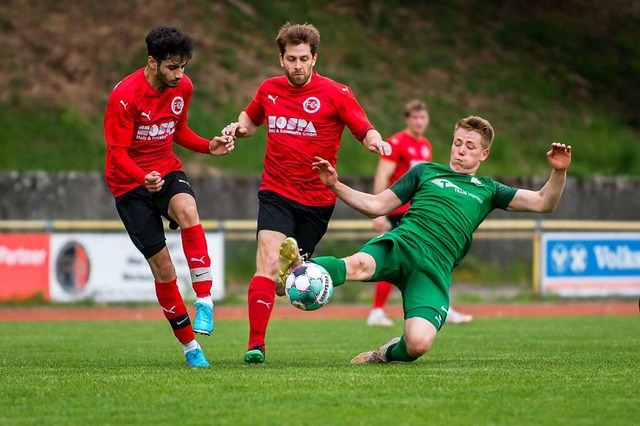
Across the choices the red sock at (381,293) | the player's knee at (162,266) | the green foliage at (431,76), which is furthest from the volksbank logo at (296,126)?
the green foliage at (431,76)

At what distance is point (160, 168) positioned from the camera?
28.0 feet

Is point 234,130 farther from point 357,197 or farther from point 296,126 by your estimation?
point 357,197

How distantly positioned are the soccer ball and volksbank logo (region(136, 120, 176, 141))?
1759 millimetres

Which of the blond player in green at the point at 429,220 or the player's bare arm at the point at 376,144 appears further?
the player's bare arm at the point at 376,144

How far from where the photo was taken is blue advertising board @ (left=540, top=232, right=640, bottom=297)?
20250 mm

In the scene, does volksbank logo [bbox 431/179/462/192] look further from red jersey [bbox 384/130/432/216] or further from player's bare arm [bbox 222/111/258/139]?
red jersey [bbox 384/130/432/216]

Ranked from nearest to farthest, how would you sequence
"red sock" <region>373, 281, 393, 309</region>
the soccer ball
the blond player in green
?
the soccer ball → the blond player in green → "red sock" <region>373, 281, 393, 309</region>

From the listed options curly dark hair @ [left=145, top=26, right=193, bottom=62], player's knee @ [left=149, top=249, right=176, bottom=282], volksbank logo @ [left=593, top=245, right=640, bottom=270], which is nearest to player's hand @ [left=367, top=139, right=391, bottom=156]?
curly dark hair @ [left=145, top=26, right=193, bottom=62]

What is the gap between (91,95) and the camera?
86.1 feet

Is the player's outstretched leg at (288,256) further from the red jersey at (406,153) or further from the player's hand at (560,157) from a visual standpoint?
the red jersey at (406,153)

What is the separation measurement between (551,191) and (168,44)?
9.22 feet

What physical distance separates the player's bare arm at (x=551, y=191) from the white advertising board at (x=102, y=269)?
10.6 m

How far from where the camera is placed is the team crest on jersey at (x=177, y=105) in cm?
849

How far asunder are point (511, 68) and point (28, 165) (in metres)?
13.6
